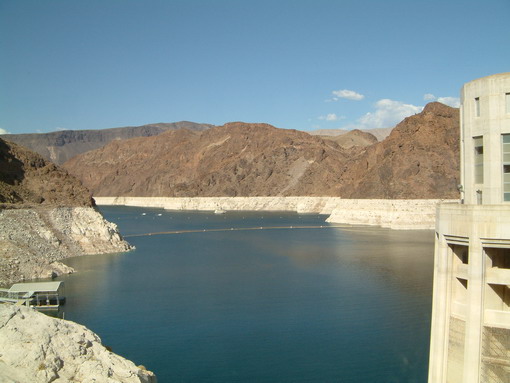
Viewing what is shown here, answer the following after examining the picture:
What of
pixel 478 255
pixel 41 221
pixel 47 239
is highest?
pixel 478 255

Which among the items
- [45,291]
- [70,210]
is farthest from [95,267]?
[45,291]

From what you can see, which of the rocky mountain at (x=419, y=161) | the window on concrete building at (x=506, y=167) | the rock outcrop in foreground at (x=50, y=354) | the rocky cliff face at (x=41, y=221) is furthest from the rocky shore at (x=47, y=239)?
the rocky mountain at (x=419, y=161)

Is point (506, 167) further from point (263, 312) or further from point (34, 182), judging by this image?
point (34, 182)

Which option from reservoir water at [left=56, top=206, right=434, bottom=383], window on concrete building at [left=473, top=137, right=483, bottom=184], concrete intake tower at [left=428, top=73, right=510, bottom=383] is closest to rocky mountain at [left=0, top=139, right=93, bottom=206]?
reservoir water at [left=56, top=206, right=434, bottom=383]

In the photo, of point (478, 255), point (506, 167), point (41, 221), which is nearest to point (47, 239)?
point (41, 221)

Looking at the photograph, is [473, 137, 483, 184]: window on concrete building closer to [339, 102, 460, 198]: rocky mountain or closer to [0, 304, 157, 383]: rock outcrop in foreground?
[0, 304, 157, 383]: rock outcrop in foreground

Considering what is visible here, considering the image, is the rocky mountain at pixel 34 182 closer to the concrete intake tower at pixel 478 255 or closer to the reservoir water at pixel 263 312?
the reservoir water at pixel 263 312

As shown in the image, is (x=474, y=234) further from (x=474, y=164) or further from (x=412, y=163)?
(x=412, y=163)
